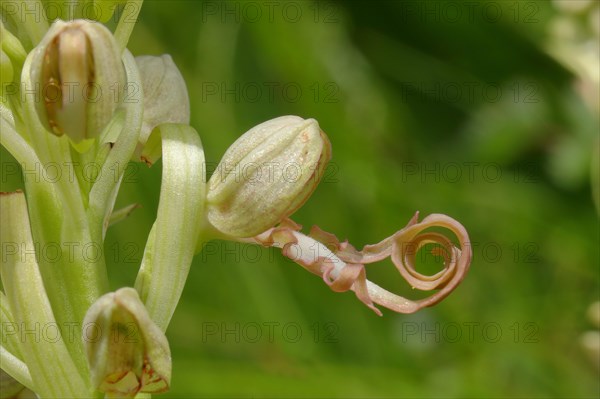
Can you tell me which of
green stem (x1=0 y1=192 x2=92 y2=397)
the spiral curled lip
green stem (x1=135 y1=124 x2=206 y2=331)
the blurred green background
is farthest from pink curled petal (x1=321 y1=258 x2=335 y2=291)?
the blurred green background

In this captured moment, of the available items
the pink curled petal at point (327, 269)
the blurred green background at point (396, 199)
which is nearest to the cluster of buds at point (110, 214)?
the pink curled petal at point (327, 269)

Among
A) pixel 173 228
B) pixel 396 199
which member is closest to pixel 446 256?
pixel 173 228

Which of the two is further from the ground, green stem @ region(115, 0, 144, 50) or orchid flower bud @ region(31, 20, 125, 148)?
A: green stem @ region(115, 0, 144, 50)

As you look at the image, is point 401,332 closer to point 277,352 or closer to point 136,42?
point 277,352

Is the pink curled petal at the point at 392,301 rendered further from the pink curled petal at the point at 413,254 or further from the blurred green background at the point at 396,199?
the blurred green background at the point at 396,199

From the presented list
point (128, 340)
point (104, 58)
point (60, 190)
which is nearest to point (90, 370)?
point (128, 340)

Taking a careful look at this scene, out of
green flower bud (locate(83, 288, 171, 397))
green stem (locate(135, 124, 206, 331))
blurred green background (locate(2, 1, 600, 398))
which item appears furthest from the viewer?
blurred green background (locate(2, 1, 600, 398))

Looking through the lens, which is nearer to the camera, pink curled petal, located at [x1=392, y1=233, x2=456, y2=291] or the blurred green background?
pink curled petal, located at [x1=392, y1=233, x2=456, y2=291]

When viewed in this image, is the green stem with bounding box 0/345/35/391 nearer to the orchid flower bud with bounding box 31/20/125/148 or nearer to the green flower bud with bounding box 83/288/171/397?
the green flower bud with bounding box 83/288/171/397

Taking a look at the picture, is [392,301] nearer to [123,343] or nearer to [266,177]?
[266,177]
